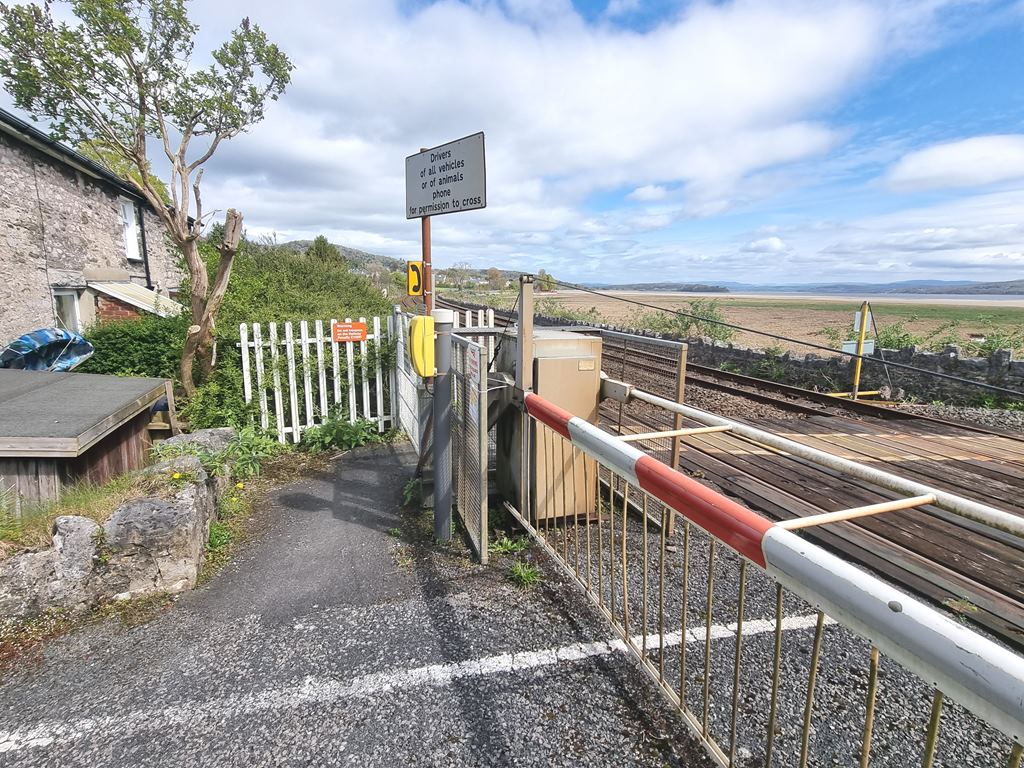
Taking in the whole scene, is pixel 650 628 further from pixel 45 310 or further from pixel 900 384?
pixel 45 310

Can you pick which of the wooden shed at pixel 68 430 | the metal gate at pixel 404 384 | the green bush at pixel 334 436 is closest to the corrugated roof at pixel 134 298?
the wooden shed at pixel 68 430

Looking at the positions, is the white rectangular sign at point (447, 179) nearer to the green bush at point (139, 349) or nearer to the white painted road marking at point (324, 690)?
the white painted road marking at point (324, 690)

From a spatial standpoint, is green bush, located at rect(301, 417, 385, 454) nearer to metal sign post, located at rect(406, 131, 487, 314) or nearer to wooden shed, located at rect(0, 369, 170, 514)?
wooden shed, located at rect(0, 369, 170, 514)

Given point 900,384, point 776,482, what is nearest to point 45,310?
point 776,482

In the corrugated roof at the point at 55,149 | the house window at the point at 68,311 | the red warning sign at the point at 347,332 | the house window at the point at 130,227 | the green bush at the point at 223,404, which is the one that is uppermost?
the corrugated roof at the point at 55,149

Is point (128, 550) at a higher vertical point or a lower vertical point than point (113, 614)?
higher

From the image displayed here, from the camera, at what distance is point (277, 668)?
2.70 meters

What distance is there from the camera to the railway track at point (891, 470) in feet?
11.7

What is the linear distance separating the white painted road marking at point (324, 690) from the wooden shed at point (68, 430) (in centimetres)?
208

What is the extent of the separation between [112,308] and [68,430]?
12.4 m

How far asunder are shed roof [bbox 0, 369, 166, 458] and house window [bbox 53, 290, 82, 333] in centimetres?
769

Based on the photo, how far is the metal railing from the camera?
104 cm

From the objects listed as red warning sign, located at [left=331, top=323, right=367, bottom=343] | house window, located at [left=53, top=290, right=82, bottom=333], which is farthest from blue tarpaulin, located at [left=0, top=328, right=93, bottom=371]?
red warning sign, located at [left=331, top=323, right=367, bottom=343]

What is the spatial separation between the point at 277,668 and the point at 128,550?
1.36m
